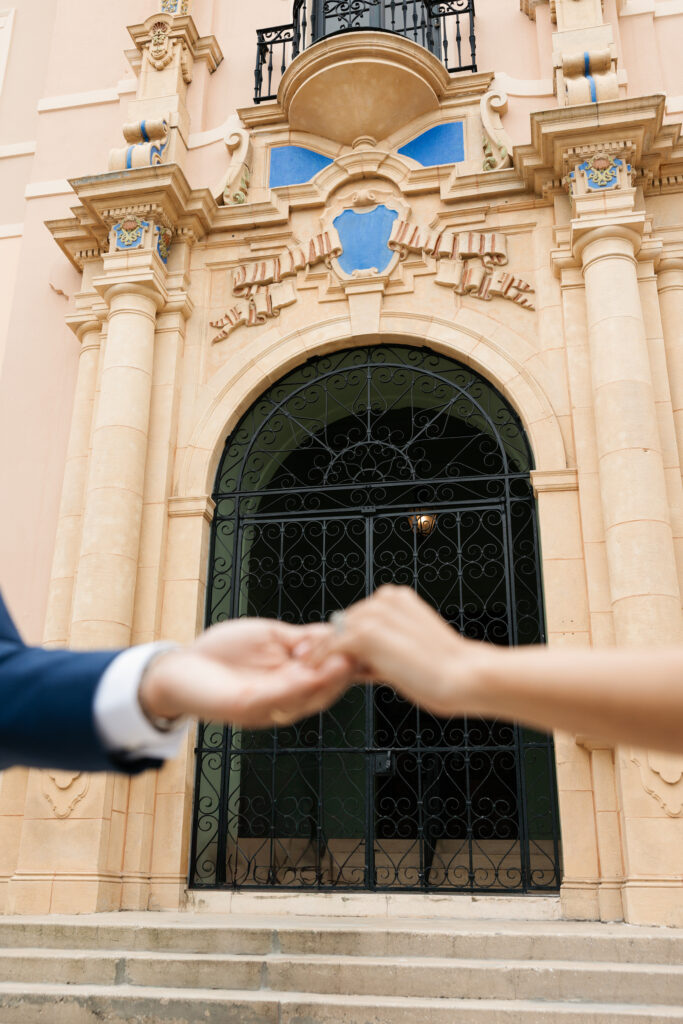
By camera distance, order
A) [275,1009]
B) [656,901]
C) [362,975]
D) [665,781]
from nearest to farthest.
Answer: [275,1009], [362,975], [656,901], [665,781]

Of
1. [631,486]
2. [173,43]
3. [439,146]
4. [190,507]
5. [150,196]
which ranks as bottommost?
[631,486]

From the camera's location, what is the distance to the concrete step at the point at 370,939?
209 inches

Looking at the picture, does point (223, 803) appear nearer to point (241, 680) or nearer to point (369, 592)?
point (369, 592)

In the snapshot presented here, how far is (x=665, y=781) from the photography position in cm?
640

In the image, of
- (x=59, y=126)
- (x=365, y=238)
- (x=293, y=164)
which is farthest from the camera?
(x=59, y=126)

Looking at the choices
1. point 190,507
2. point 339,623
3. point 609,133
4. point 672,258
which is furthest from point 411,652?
point 609,133

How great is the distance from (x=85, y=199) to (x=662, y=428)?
5.68 metres

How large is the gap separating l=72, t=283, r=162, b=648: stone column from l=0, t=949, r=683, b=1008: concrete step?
2.74 meters

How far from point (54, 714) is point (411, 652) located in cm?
54

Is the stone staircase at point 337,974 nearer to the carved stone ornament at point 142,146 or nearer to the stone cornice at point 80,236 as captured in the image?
the stone cornice at point 80,236

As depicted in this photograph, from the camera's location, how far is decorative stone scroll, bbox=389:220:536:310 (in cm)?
857

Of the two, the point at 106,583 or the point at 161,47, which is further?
the point at 161,47

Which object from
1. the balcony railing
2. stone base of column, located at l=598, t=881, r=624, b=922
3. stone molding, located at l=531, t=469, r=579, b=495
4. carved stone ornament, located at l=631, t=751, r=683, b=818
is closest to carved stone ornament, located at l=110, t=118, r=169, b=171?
the balcony railing

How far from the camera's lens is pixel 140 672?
4.81 feet
